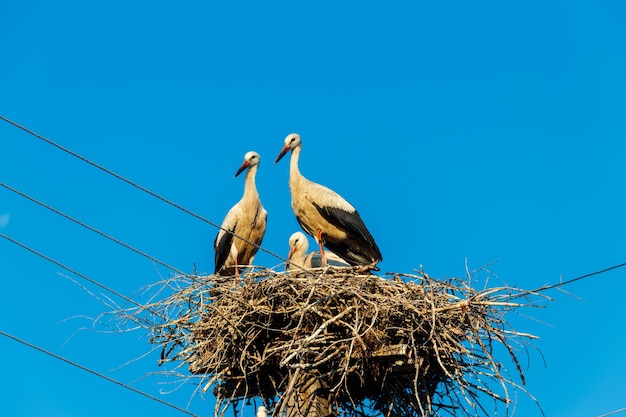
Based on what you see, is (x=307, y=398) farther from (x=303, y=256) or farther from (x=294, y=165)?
(x=294, y=165)

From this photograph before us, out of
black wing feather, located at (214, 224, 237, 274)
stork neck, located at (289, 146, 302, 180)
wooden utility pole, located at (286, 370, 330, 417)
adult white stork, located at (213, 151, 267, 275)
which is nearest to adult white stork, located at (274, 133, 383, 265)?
stork neck, located at (289, 146, 302, 180)

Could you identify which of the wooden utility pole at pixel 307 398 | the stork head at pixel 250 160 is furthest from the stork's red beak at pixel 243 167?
the wooden utility pole at pixel 307 398

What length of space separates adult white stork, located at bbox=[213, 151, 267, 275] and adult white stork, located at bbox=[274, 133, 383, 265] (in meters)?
0.46

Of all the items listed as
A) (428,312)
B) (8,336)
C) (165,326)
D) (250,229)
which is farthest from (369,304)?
(250,229)

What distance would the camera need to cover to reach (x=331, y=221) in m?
10.4

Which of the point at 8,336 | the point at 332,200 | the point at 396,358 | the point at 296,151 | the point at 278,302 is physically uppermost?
the point at 296,151

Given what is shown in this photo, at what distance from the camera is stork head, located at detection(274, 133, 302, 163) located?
1091cm

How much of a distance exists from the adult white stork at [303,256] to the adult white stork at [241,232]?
365mm

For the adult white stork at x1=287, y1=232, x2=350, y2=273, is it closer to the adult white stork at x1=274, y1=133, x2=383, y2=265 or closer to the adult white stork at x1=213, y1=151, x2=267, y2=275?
the adult white stork at x1=274, y1=133, x2=383, y2=265

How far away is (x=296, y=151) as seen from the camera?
430 inches

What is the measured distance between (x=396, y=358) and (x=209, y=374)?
1338mm

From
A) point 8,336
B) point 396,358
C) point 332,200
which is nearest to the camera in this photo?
point 8,336

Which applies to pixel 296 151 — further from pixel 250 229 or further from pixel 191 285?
pixel 191 285

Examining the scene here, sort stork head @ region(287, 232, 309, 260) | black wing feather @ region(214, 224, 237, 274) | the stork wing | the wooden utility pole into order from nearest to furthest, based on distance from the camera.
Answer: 1. the wooden utility pole
2. the stork wing
3. stork head @ region(287, 232, 309, 260)
4. black wing feather @ region(214, 224, 237, 274)
